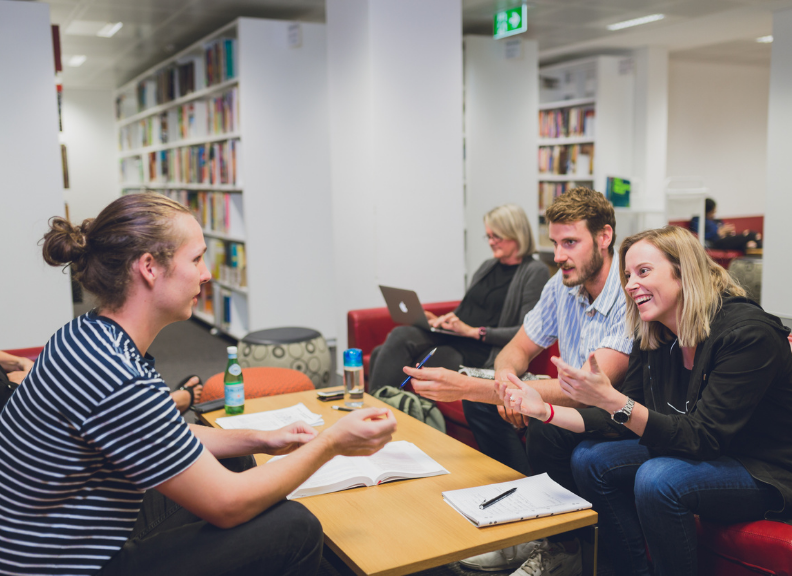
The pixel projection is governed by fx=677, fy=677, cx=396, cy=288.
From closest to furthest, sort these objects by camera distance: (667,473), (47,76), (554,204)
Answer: (667,473) → (554,204) → (47,76)

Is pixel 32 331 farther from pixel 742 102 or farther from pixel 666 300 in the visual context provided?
pixel 742 102

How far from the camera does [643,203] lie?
7195 millimetres

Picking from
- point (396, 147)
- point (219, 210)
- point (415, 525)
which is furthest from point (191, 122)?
point (415, 525)

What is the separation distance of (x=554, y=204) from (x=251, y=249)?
10.7 ft

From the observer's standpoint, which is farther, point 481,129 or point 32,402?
point 481,129

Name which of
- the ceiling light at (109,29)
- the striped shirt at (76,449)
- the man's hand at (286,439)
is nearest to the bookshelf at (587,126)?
the ceiling light at (109,29)

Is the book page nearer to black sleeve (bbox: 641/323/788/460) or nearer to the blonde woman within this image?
the blonde woman

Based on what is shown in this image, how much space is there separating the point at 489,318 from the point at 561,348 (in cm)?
78

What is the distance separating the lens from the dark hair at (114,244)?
1.27 m

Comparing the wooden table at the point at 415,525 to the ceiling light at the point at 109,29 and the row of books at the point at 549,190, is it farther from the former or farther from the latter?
the row of books at the point at 549,190

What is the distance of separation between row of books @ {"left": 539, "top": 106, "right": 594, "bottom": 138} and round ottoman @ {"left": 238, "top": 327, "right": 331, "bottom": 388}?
477cm

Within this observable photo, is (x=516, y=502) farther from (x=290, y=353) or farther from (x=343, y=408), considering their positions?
(x=290, y=353)

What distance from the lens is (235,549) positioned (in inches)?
48.4

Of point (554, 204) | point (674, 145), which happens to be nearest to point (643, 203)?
point (674, 145)
